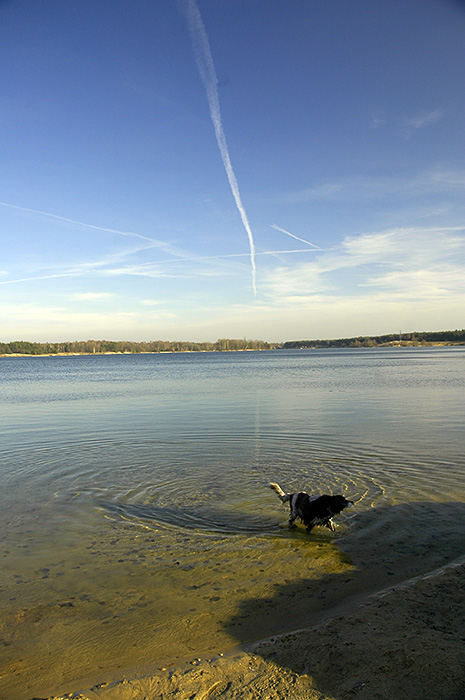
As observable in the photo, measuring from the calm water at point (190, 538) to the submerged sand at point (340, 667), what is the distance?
0.33 metres

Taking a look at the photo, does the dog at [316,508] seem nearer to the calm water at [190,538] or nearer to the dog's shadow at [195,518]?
the calm water at [190,538]

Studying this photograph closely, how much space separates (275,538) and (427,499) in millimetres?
3746

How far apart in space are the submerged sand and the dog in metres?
2.38

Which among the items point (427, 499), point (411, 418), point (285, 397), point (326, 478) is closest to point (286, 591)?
point (427, 499)

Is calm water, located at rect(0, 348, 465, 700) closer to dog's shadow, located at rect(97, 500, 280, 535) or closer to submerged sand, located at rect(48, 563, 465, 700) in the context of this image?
dog's shadow, located at rect(97, 500, 280, 535)

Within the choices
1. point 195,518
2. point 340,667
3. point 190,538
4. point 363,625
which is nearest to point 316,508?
point 190,538

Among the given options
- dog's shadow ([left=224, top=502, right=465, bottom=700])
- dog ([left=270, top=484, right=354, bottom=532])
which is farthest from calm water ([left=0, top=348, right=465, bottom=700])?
dog ([left=270, top=484, right=354, bottom=532])

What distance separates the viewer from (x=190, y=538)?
25.2 feet

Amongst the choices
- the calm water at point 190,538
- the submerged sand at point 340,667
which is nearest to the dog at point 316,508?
the calm water at point 190,538

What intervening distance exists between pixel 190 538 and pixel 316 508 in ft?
7.05

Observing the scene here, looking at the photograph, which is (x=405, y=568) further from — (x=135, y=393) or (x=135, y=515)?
(x=135, y=393)

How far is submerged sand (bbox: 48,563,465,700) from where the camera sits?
12.6 ft

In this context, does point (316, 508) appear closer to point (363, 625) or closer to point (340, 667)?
point (363, 625)

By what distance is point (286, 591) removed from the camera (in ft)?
19.2
